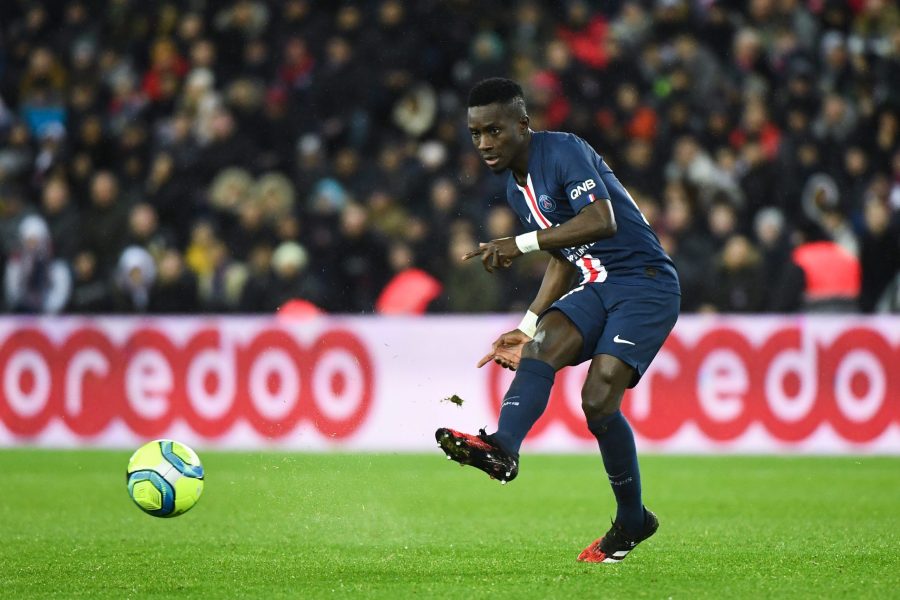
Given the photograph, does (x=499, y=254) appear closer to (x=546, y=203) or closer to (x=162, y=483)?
Answer: (x=546, y=203)

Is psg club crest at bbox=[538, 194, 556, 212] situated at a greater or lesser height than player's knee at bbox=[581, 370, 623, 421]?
greater

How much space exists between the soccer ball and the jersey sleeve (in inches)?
94.7

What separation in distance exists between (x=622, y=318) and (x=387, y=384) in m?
6.69

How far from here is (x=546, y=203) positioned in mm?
A: 6586

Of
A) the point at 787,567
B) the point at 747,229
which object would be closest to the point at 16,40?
the point at 747,229

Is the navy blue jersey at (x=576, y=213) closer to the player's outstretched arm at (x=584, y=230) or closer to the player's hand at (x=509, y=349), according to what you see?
the player's outstretched arm at (x=584, y=230)

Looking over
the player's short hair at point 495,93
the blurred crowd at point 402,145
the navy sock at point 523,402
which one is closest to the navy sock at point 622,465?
the navy sock at point 523,402

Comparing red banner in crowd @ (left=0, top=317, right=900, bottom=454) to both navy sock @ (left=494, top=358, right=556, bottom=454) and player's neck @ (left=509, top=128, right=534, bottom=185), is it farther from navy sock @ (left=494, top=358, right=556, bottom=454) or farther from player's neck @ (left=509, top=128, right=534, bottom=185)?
navy sock @ (left=494, top=358, right=556, bottom=454)

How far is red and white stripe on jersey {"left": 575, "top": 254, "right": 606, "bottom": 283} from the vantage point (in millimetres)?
6707

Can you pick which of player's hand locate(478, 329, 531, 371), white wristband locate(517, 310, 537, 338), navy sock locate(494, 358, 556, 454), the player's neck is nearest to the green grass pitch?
navy sock locate(494, 358, 556, 454)

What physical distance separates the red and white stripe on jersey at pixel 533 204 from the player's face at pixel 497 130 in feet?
0.62

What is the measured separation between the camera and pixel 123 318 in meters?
13.3

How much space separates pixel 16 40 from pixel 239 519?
10.5 m

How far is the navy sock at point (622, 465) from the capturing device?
21.6ft
